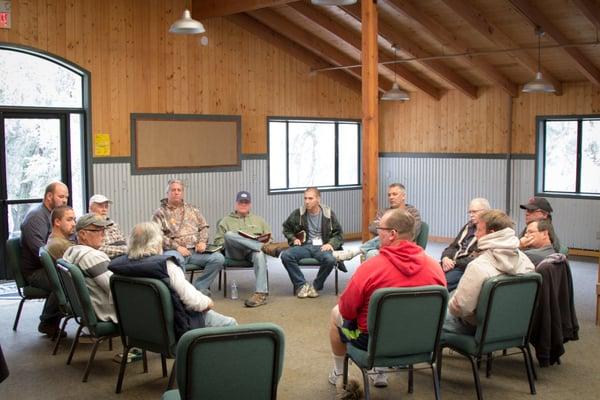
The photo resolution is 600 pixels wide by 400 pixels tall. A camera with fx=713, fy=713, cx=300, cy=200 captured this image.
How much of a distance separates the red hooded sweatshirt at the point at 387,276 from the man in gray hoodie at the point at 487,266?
0.33 meters

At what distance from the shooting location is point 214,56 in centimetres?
948

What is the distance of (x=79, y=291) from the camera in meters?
4.41

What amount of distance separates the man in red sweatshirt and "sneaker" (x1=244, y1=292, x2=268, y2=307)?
295cm

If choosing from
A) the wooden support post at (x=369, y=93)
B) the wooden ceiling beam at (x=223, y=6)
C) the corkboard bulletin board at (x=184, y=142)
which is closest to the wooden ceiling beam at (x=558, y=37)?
the wooden support post at (x=369, y=93)

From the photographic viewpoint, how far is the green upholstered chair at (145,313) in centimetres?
396

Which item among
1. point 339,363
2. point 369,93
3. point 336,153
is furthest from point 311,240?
point 336,153

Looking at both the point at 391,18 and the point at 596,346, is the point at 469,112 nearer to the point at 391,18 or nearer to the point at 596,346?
the point at 391,18

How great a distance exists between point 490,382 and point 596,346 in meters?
1.35

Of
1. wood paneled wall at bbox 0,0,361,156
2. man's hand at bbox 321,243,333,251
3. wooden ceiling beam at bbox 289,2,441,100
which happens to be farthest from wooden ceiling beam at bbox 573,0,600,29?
wood paneled wall at bbox 0,0,361,156

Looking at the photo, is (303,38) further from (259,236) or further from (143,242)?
(143,242)

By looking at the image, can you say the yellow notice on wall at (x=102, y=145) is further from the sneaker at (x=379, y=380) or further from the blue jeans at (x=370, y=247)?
the sneaker at (x=379, y=380)

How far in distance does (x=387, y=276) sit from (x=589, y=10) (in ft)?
16.5

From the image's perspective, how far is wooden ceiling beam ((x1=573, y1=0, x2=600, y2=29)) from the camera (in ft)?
23.9

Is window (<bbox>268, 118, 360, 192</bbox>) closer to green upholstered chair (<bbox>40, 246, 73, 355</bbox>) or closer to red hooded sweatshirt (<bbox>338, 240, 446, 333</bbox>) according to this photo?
green upholstered chair (<bbox>40, 246, 73, 355</bbox>)
